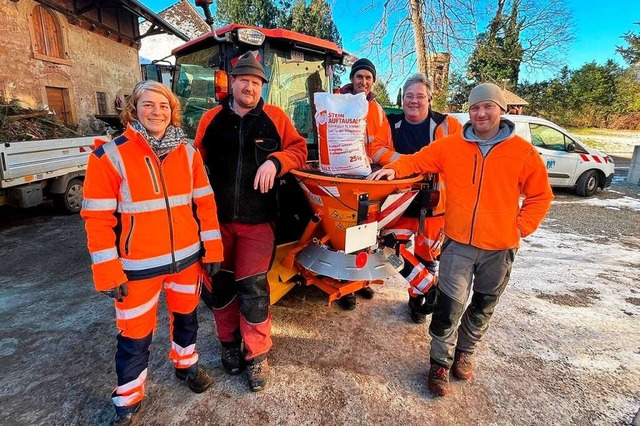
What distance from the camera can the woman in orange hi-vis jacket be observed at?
1.72 meters

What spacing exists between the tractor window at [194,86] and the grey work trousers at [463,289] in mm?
2608

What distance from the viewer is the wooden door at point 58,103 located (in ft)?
36.0

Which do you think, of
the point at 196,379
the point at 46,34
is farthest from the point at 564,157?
the point at 46,34

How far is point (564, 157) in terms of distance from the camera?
7.96m

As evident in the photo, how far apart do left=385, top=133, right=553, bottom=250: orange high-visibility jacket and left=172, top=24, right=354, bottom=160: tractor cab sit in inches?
59.5

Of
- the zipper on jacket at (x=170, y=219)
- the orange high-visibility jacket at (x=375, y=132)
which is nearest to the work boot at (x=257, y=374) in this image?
the zipper on jacket at (x=170, y=219)

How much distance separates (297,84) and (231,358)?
91.4 inches

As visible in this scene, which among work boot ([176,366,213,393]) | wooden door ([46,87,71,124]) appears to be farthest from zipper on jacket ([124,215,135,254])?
wooden door ([46,87,71,124])

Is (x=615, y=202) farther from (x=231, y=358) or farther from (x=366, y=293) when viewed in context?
(x=231, y=358)

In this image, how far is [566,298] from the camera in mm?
3490

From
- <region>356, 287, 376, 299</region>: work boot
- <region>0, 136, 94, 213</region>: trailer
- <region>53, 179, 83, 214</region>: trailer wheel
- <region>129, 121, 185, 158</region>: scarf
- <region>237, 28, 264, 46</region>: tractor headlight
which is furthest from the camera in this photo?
<region>53, 179, 83, 214</region>: trailer wheel

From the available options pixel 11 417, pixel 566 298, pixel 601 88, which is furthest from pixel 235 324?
pixel 601 88

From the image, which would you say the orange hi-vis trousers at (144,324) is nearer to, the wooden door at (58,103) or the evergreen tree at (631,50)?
the wooden door at (58,103)

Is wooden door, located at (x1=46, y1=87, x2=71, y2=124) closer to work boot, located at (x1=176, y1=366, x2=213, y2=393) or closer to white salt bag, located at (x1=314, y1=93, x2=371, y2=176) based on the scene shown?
work boot, located at (x1=176, y1=366, x2=213, y2=393)
